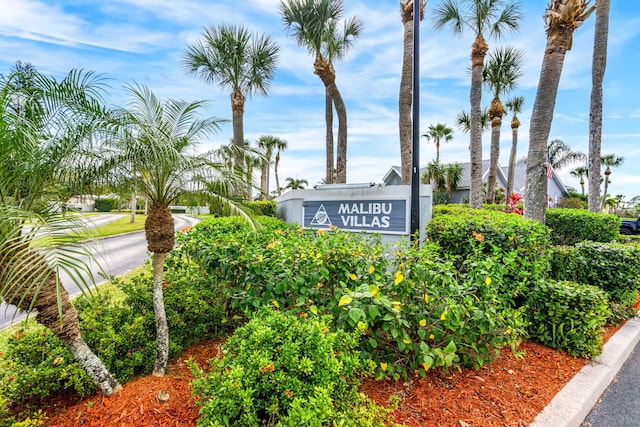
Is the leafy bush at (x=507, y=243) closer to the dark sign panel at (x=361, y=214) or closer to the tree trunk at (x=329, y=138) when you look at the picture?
the dark sign panel at (x=361, y=214)

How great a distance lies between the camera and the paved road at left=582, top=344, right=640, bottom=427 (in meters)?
2.39

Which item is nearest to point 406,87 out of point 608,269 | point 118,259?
point 608,269

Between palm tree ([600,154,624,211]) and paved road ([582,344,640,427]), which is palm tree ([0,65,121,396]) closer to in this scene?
paved road ([582,344,640,427])

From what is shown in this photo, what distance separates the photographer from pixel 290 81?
14.9 metres

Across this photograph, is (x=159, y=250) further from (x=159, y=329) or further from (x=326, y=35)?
Result: (x=326, y=35)

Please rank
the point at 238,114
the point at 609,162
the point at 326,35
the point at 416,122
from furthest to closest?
the point at 609,162 < the point at 238,114 < the point at 326,35 < the point at 416,122

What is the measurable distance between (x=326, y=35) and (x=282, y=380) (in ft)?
41.6

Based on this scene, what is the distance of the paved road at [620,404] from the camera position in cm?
239

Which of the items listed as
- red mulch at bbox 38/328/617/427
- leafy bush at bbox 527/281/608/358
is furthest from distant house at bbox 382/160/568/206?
red mulch at bbox 38/328/617/427

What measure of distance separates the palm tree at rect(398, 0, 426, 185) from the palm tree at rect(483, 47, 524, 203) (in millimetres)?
9086

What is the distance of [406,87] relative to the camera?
945 centimetres

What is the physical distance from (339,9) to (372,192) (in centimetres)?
1016

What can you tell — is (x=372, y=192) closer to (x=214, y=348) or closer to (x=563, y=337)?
(x=563, y=337)

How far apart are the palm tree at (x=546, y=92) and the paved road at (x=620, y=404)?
12.5ft
